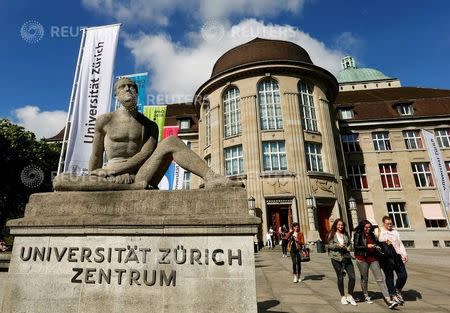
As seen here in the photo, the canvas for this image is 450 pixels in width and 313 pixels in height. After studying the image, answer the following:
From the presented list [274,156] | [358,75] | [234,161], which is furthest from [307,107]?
[358,75]

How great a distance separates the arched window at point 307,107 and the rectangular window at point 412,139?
40.3 ft

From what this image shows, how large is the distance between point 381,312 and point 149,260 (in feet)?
15.7

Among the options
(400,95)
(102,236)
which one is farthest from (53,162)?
(400,95)

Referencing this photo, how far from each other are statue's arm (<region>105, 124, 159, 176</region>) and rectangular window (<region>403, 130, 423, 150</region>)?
33925 mm

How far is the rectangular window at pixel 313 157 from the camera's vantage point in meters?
25.1

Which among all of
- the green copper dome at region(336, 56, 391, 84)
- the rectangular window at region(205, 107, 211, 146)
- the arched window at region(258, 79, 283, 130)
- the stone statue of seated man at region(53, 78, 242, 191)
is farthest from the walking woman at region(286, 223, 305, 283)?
the green copper dome at region(336, 56, 391, 84)

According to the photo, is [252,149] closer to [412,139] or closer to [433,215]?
[412,139]

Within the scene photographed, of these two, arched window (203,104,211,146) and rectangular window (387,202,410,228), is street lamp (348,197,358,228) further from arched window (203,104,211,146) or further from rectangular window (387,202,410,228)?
arched window (203,104,211,146)

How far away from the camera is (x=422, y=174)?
30656mm

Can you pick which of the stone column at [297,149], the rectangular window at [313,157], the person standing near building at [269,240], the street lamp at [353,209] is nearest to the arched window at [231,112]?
the stone column at [297,149]

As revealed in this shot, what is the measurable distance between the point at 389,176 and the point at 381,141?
3947 millimetres

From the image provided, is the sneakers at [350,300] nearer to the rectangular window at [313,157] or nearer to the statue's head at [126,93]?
the statue's head at [126,93]

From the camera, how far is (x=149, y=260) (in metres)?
3.70

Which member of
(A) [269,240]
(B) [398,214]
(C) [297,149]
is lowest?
(A) [269,240]
